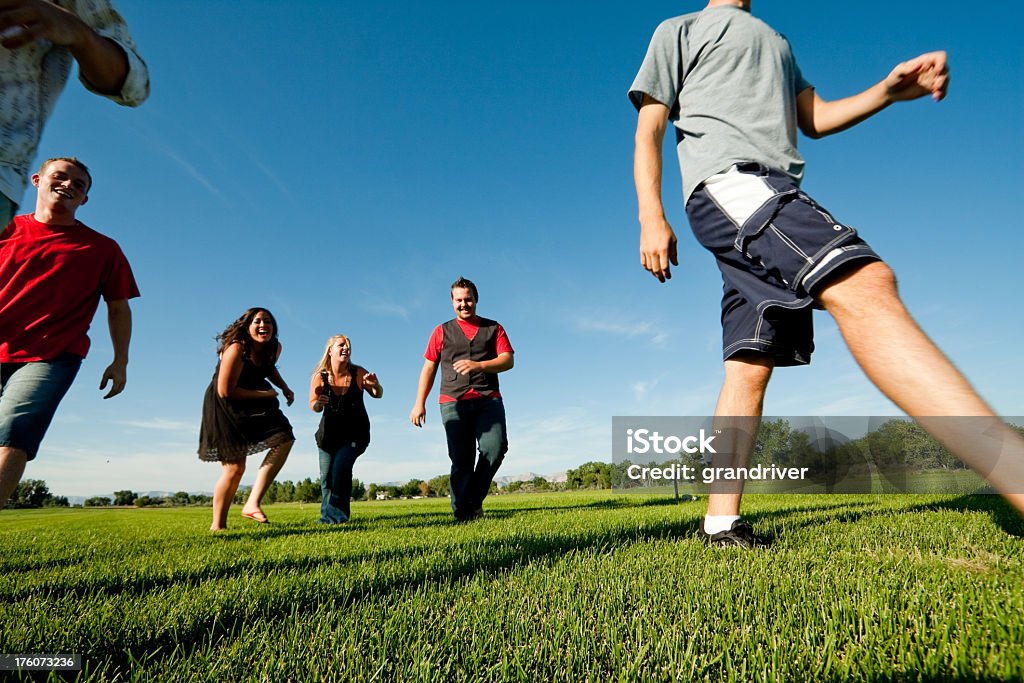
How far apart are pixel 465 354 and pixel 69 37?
16.8ft

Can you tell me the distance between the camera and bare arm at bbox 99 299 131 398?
3.41m

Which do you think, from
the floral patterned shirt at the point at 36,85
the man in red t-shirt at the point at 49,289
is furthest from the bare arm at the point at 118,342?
the floral patterned shirt at the point at 36,85

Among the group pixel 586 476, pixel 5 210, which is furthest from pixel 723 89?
pixel 586 476

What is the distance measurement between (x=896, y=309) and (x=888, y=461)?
7.86 metres

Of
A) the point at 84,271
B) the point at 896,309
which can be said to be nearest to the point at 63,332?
the point at 84,271

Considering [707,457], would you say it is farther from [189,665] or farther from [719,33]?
[189,665]

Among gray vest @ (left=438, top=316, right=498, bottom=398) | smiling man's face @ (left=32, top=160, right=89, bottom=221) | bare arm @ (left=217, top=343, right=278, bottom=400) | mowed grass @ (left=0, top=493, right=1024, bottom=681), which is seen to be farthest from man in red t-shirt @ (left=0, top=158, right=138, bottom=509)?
gray vest @ (left=438, top=316, right=498, bottom=398)

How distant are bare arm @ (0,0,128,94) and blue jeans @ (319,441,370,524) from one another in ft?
19.4

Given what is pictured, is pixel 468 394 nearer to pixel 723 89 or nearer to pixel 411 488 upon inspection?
pixel 723 89

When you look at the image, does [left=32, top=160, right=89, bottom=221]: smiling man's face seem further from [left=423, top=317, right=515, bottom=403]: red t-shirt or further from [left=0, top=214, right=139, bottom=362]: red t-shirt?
[left=423, top=317, right=515, bottom=403]: red t-shirt

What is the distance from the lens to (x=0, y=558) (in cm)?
394

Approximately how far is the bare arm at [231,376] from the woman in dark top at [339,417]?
137 centimetres

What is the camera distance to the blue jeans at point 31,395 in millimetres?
2713

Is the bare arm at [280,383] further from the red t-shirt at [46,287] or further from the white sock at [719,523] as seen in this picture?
the white sock at [719,523]
